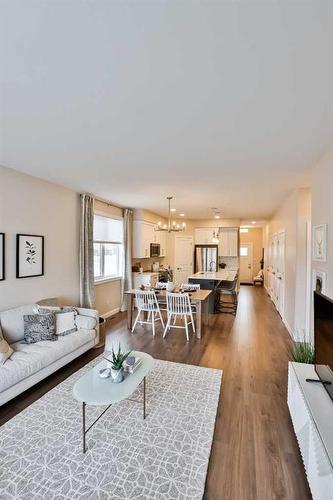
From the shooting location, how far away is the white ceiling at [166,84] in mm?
1195

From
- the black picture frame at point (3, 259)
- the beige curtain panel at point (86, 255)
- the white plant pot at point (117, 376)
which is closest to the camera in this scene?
the white plant pot at point (117, 376)

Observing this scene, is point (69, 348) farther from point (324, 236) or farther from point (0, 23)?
point (324, 236)

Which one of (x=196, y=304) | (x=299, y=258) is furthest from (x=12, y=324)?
(x=299, y=258)

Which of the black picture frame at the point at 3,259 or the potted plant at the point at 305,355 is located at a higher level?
the black picture frame at the point at 3,259

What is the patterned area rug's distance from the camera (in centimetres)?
169

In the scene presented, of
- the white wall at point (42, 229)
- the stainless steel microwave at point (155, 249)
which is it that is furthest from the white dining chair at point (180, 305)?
the stainless steel microwave at point (155, 249)

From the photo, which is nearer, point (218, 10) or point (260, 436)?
point (218, 10)

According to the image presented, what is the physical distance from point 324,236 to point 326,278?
18.8 inches

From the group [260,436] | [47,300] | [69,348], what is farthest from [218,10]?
[47,300]

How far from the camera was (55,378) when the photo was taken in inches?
122

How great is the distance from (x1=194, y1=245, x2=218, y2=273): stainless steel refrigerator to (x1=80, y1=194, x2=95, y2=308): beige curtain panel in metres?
5.12

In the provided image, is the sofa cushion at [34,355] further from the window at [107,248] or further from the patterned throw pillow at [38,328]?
the window at [107,248]

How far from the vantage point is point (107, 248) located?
608cm

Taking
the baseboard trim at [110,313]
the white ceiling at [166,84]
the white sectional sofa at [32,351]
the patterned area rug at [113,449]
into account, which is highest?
the white ceiling at [166,84]
